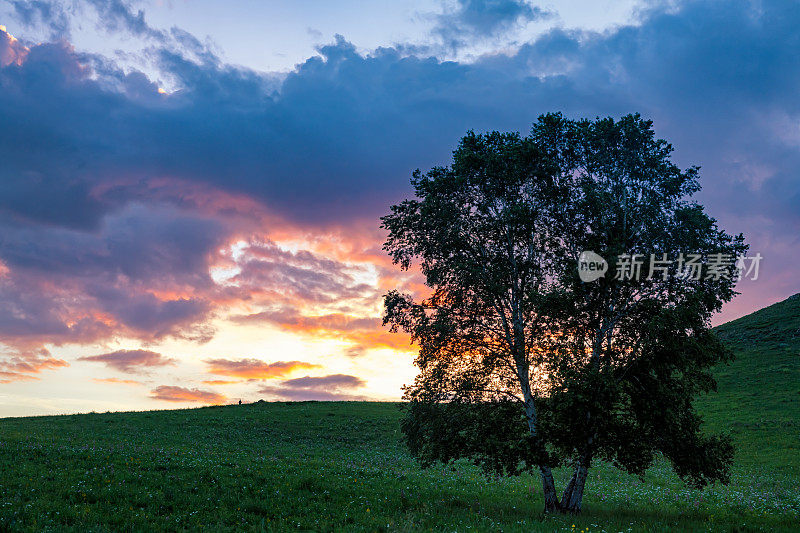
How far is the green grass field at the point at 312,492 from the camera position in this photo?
18312mm

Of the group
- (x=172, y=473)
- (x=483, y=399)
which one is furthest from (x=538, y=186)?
(x=172, y=473)

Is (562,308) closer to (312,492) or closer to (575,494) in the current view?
(575,494)

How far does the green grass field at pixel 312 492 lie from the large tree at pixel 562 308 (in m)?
2.67

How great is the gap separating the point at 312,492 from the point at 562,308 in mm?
13740

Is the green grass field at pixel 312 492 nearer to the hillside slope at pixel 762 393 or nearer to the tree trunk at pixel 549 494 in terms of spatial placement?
the hillside slope at pixel 762 393

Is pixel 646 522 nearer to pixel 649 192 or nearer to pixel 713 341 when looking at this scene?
pixel 713 341

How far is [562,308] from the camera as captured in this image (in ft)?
70.8

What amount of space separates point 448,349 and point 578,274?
6.82m

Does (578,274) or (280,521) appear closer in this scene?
(280,521)

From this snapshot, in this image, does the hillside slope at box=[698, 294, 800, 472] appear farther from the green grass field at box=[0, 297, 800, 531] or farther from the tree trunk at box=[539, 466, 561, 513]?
the tree trunk at box=[539, 466, 561, 513]

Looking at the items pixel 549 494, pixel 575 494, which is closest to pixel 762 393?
pixel 575 494

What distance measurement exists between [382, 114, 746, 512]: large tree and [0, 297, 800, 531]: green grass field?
8.75 ft

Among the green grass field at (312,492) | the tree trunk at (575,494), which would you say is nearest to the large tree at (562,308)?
the tree trunk at (575,494)

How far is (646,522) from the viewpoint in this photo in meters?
20.2
